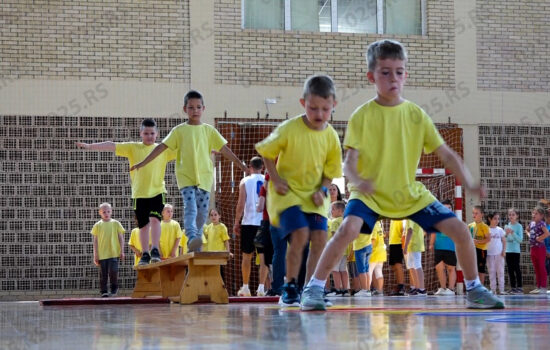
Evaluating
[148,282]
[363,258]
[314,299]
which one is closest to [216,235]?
[363,258]

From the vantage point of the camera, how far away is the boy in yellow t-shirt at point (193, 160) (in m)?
9.81

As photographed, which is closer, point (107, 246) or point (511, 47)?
point (107, 246)

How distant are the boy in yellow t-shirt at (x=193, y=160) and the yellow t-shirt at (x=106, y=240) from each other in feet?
20.0

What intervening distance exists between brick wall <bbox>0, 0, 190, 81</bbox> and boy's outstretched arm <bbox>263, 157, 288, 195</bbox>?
11.6m

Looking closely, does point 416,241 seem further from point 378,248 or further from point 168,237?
point 168,237

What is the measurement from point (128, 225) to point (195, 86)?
307 centimetres

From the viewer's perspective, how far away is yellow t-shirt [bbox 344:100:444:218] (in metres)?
5.87

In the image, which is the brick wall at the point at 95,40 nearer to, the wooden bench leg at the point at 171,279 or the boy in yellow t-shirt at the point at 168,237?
the boy in yellow t-shirt at the point at 168,237

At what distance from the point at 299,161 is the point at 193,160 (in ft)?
9.78

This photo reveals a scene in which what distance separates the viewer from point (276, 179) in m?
6.89

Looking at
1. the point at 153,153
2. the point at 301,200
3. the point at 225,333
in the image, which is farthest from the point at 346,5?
the point at 225,333

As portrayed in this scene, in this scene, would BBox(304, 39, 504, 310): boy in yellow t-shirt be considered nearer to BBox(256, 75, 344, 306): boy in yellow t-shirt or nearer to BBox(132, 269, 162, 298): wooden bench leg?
BBox(256, 75, 344, 306): boy in yellow t-shirt

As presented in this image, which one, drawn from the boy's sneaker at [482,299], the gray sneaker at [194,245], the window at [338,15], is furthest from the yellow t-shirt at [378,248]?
the boy's sneaker at [482,299]

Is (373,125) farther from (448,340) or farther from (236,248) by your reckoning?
(236,248)
